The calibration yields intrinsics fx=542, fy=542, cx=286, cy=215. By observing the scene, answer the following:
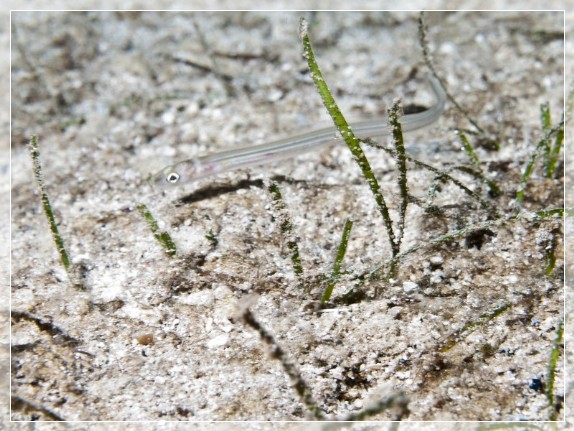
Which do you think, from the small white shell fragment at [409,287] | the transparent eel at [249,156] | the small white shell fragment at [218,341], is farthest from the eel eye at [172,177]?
the small white shell fragment at [409,287]

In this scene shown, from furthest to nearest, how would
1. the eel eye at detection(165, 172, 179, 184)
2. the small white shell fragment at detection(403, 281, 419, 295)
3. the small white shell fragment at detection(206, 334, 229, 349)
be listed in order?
the eel eye at detection(165, 172, 179, 184) < the small white shell fragment at detection(403, 281, 419, 295) < the small white shell fragment at detection(206, 334, 229, 349)

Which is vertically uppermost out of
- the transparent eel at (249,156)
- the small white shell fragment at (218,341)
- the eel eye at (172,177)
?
the transparent eel at (249,156)

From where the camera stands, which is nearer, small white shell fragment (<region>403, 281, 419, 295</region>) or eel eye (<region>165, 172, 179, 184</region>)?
small white shell fragment (<region>403, 281, 419, 295</region>)

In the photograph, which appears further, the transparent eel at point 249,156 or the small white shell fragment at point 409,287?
the transparent eel at point 249,156

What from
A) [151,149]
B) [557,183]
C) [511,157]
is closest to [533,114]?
[511,157]

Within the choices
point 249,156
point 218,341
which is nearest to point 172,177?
point 249,156

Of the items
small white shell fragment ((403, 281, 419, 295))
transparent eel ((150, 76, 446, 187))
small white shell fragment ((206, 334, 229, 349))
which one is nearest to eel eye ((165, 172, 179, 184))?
transparent eel ((150, 76, 446, 187))

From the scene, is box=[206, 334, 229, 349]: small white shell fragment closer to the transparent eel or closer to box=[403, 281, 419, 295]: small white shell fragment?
box=[403, 281, 419, 295]: small white shell fragment

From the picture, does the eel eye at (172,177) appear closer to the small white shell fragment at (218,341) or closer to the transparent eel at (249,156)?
the transparent eel at (249,156)
